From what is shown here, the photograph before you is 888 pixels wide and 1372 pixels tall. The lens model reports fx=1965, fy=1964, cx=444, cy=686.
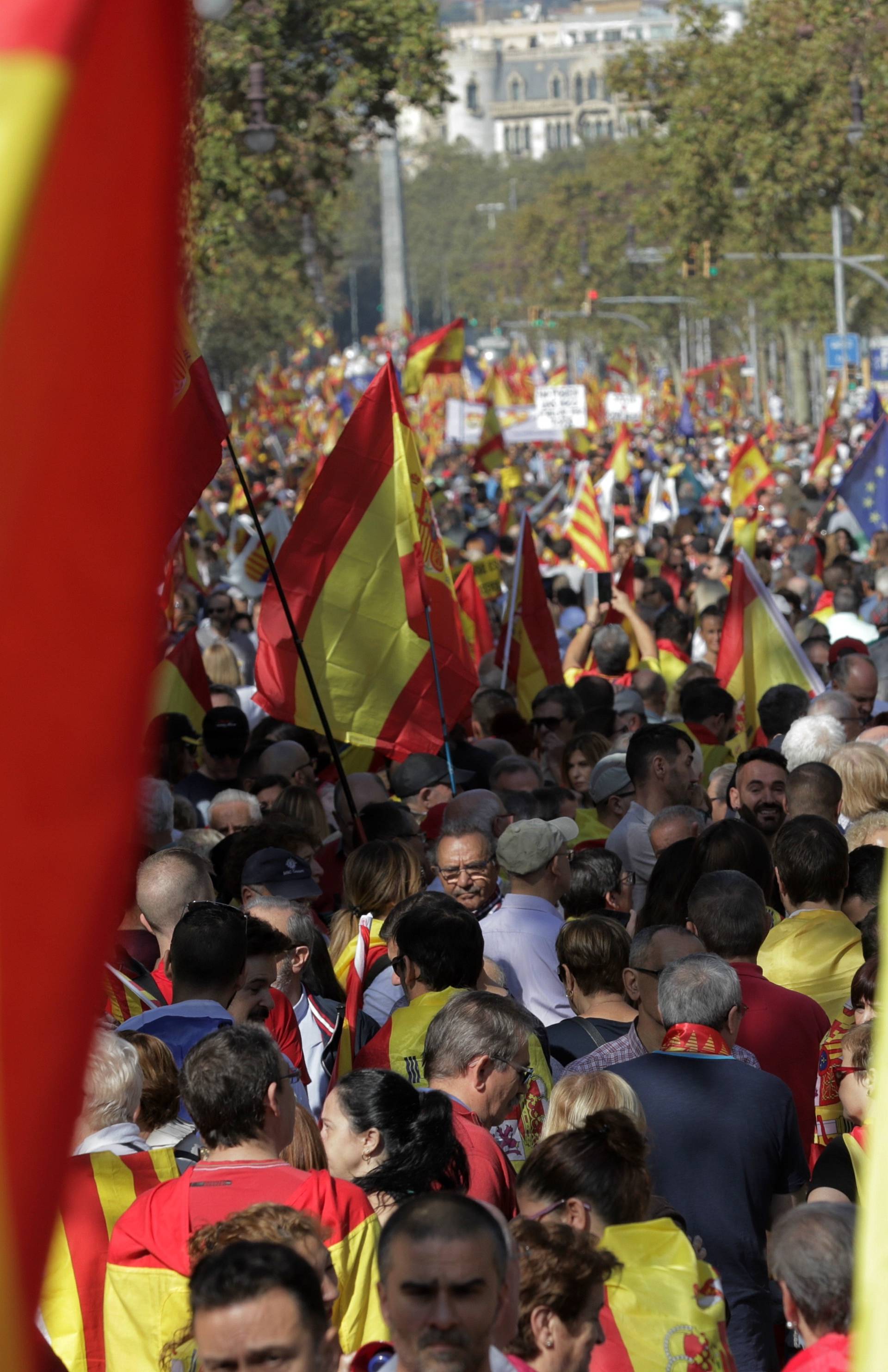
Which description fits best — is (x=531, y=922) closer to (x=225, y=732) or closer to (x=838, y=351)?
(x=225, y=732)

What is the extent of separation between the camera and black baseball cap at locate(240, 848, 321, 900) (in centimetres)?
603

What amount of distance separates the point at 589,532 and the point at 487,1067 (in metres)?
11.6

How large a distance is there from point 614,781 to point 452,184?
16291 centimetres

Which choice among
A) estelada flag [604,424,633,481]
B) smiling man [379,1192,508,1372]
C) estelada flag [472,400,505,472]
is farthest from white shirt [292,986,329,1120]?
estelada flag [472,400,505,472]

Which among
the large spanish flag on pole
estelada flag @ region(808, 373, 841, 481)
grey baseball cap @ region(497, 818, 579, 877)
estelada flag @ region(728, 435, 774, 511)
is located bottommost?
estelada flag @ region(808, 373, 841, 481)

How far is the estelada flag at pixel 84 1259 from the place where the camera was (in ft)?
11.6

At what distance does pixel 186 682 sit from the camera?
9.82m

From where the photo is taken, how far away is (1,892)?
1479 mm

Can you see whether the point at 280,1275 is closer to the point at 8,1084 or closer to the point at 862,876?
the point at 8,1084

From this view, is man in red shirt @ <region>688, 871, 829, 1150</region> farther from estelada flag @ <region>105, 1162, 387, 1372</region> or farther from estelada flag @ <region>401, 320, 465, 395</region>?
estelada flag @ <region>401, 320, 465, 395</region>

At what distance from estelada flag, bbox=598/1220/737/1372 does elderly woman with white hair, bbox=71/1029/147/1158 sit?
106cm

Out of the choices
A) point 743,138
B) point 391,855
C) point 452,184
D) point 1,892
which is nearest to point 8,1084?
point 1,892

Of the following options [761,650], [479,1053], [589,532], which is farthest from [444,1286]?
[589,532]

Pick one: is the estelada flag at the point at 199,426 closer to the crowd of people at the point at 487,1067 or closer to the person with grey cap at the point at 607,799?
the crowd of people at the point at 487,1067
